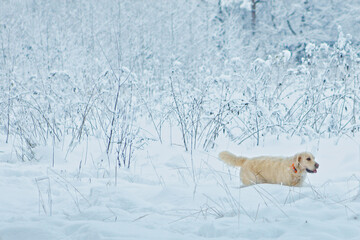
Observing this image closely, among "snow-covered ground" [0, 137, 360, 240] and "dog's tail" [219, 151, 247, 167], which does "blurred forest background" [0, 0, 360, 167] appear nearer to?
"snow-covered ground" [0, 137, 360, 240]

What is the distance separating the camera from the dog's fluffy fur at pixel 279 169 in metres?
3.41

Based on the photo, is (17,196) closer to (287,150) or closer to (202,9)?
(287,150)

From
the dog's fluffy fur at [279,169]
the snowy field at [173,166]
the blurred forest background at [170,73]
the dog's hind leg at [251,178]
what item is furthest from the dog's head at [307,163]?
the blurred forest background at [170,73]

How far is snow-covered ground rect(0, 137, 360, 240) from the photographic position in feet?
7.04

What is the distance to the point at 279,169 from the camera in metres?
3.51

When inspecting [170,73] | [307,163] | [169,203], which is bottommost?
[169,203]

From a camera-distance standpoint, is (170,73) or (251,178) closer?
(251,178)

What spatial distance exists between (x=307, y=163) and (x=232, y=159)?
28.6 inches

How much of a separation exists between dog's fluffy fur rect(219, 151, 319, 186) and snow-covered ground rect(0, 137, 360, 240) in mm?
150

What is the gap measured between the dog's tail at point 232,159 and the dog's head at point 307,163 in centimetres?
56

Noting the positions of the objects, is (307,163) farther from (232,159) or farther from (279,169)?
(232,159)

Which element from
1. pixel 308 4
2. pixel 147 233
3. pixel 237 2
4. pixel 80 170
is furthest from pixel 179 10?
pixel 147 233

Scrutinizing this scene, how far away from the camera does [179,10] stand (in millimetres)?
16906

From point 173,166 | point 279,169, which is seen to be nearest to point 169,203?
point 279,169
